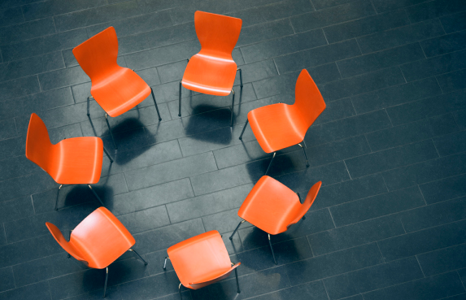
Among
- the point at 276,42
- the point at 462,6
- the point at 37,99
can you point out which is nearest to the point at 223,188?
the point at 276,42

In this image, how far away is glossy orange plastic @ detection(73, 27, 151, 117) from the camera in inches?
135

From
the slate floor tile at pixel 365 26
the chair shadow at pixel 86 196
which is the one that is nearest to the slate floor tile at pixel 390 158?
the slate floor tile at pixel 365 26

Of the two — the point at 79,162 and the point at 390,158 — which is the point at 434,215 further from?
the point at 79,162

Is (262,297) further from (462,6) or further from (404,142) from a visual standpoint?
(462,6)

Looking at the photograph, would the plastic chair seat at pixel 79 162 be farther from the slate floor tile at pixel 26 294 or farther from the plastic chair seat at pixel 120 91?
the slate floor tile at pixel 26 294

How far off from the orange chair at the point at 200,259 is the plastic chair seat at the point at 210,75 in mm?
1382

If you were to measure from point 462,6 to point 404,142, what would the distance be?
193 cm

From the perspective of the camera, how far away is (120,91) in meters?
3.63

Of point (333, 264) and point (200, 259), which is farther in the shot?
point (333, 264)

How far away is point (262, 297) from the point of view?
3.47 meters

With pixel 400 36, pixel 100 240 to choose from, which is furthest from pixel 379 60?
pixel 100 240

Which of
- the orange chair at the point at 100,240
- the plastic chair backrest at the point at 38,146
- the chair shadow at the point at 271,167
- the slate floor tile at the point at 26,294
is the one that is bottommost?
the slate floor tile at the point at 26,294

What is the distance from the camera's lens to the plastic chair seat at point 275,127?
350 centimetres

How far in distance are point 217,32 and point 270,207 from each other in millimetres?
1757
